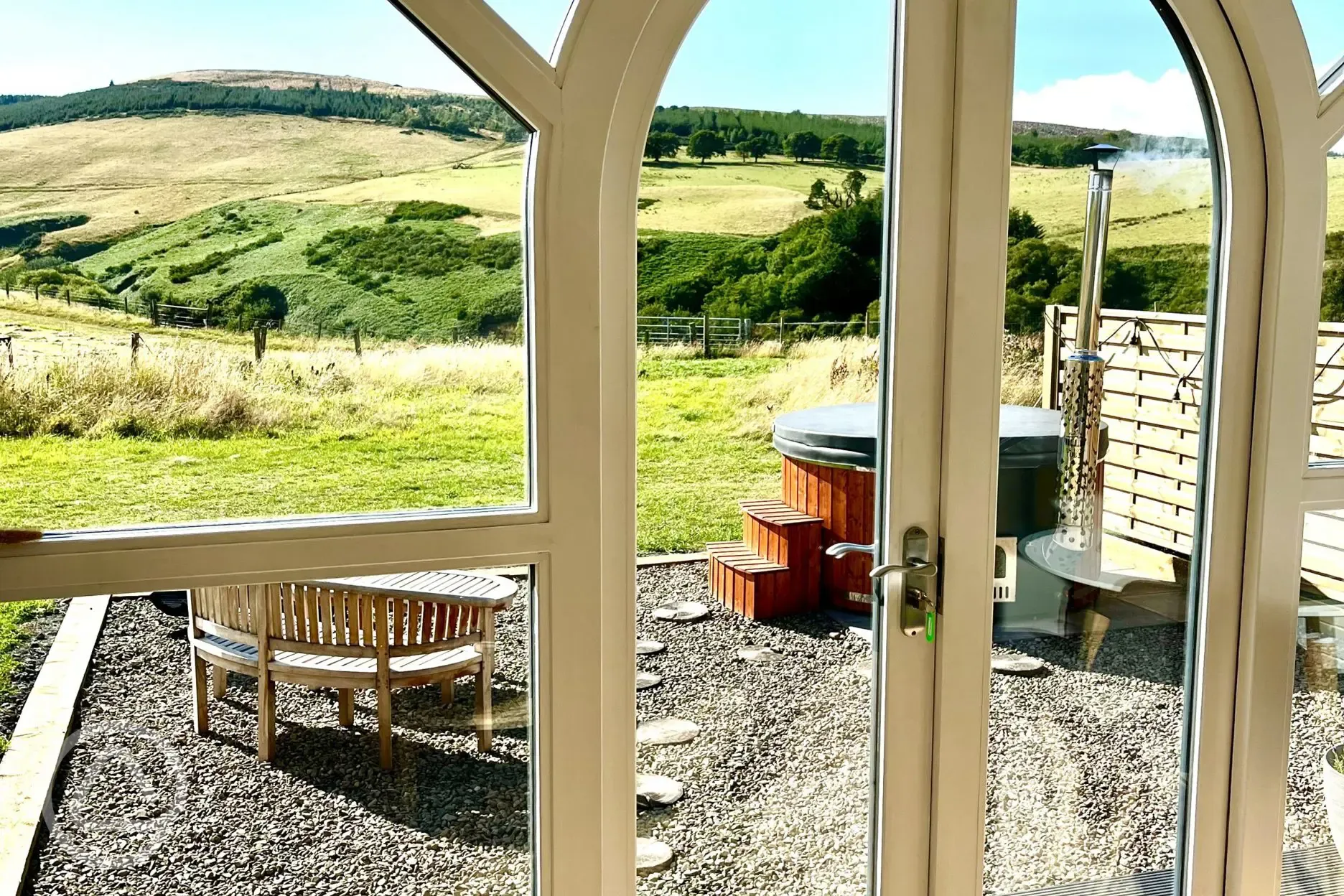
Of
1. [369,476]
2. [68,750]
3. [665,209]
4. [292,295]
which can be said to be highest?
[665,209]

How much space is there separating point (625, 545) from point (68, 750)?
3.01 feet

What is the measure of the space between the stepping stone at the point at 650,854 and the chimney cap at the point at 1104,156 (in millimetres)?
1558

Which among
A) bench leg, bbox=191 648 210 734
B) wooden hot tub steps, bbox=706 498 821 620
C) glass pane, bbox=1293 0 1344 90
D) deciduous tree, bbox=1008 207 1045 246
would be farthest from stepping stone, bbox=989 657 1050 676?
bench leg, bbox=191 648 210 734

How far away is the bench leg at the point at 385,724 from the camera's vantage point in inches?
69.1

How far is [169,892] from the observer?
167cm

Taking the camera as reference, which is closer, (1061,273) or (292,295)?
(292,295)

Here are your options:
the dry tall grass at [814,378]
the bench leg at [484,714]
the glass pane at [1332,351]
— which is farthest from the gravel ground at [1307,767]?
the bench leg at [484,714]

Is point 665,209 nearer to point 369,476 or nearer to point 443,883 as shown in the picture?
point 369,476

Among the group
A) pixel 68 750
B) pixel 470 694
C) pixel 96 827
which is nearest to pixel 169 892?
pixel 96 827

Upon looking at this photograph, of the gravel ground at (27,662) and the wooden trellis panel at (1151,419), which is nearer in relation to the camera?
the gravel ground at (27,662)

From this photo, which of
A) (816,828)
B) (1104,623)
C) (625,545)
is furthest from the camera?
(1104,623)

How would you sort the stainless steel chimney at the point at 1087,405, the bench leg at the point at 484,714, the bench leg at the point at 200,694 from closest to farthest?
the bench leg at the point at 200,694
the bench leg at the point at 484,714
the stainless steel chimney at the point at 1087,405

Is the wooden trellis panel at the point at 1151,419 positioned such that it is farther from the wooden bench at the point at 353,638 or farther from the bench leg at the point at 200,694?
the bench leg at the point at 200,694

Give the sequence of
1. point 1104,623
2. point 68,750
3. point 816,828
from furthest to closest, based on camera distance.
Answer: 1. point 1104,623
2. point 816,828
3. point 68,750
